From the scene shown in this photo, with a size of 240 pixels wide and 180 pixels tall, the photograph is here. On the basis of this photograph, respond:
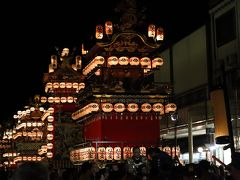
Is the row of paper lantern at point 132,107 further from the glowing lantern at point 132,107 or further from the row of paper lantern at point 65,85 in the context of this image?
the row of paper lantern at point 65,85

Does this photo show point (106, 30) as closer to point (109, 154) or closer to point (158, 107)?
point (158, 107)

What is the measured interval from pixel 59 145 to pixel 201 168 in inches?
1069

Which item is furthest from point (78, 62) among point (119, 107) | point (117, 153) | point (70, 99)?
point (117, 153)

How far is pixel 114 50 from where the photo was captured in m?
27.3

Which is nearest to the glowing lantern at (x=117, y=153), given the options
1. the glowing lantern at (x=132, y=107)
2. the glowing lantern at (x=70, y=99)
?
the glowing lantern at (x=132, y=107)

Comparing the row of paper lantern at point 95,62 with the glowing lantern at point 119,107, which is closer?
the glowing lantern at point 119,107

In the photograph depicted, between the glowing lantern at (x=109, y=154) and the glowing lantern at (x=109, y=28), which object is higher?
the glowing lantern at (x=109, y=28)

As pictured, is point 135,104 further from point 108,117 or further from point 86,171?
point 86,171

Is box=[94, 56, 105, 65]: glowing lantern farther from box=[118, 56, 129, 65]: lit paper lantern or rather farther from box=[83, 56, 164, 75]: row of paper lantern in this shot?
box=[118, 56, 129, 65]: lit paper lantern

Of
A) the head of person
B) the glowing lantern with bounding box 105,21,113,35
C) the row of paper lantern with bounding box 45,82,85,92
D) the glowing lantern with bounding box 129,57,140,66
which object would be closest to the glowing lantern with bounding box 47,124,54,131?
the row of paper lantern with bounding box 45,82,85,92

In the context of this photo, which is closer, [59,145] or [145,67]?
[145,67]

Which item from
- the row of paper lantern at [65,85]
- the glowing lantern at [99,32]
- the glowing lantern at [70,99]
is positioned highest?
the glowing lantern at [99,32]

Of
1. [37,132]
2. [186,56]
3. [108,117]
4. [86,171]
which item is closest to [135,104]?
[108,117]

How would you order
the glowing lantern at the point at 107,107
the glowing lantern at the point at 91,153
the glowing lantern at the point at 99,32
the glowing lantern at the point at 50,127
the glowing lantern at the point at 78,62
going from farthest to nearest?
the glowing lantern at the point at 78,62
the glowing lantern at the point at 50,127
the glowing lantern at the point at 99,32
the glowing lantern at the point at 107,107
the glowing lantern at the point at 91,153
